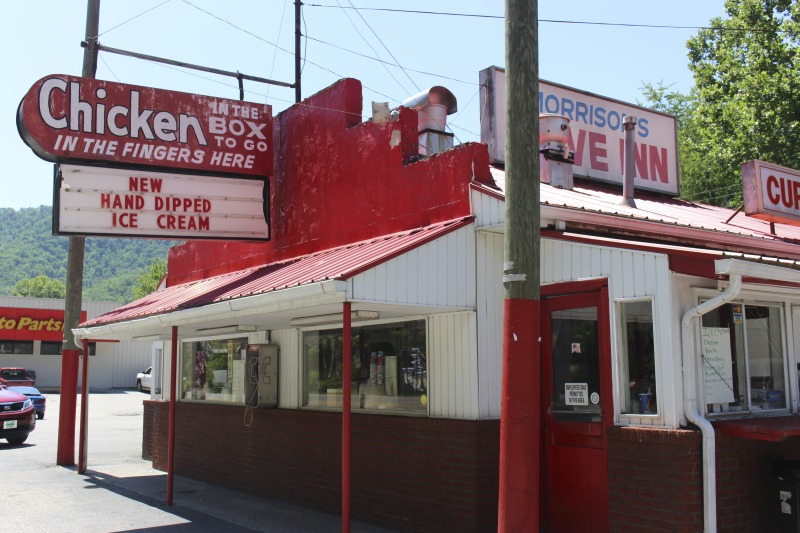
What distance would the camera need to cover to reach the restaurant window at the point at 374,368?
30.4 feet

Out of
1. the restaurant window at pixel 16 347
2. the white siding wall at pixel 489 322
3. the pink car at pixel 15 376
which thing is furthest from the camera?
the restaurant window at pixel 16 347

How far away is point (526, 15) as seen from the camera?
249 inches

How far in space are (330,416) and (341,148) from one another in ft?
11.8

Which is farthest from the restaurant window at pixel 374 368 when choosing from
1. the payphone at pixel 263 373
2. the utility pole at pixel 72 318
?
the utility pole at pixel 72 318

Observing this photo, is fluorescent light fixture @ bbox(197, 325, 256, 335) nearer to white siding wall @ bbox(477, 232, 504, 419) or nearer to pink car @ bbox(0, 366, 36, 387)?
white siding wall @ bbox(477, 232, 504, 419)

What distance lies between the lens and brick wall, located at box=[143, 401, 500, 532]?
8.18m

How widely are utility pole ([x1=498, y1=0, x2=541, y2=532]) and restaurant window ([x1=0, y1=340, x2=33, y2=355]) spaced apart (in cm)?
4297

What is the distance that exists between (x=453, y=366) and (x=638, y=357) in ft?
6.91

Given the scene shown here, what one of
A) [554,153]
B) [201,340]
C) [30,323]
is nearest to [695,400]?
[554,153]

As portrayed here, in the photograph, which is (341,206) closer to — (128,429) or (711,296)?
(711,296)

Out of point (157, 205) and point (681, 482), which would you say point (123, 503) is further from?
point (681, 482)

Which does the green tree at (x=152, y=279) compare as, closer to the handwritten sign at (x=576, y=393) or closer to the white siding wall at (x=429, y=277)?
the white siding wall at (x=429, y=277)

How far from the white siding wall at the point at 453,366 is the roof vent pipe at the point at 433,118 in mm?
2647

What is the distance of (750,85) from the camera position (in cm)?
2188
